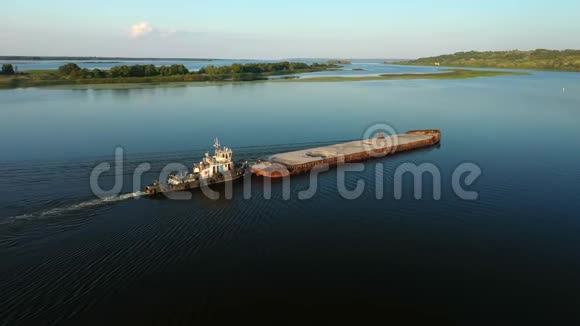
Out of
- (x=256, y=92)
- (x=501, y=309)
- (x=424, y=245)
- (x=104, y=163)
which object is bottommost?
(x=501, y=309)

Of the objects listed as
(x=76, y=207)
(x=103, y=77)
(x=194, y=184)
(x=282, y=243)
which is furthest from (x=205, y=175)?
(x=103, y=77)

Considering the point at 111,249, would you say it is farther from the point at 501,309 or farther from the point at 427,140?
the point at 427,140

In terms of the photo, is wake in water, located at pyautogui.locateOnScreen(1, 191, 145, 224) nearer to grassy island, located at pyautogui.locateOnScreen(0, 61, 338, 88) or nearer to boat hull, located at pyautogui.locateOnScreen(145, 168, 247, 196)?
boat hull, located at pyautogui.locateOnScreen(145, 168, 247, 196)

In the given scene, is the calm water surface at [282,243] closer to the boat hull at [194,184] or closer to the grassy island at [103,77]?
the boat hull at [194,184]

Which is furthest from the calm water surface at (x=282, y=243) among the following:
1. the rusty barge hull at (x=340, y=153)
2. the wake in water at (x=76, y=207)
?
the rusty barge hull at (x=340, y=153)

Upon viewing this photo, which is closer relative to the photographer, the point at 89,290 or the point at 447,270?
the point at 89,290

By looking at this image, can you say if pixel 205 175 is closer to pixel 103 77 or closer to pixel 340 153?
pixel 340 153

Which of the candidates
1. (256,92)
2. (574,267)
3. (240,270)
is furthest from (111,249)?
(256,92)
